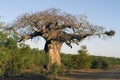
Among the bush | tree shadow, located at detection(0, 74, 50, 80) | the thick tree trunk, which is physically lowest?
tree shadow, located at detection(0, 74, 50, 80)

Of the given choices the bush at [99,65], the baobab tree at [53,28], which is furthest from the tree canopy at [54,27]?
the bush at [99,65]

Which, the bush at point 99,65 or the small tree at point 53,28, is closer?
the small tree at point 53,28

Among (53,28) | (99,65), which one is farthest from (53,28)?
(99,65)

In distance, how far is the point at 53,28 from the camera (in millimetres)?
29828

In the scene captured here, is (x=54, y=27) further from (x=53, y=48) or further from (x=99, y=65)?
(x=99, y=65)

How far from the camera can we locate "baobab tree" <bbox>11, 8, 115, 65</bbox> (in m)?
28.7

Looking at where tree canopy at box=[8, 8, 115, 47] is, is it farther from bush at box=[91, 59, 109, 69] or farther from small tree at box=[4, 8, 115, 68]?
bush at box=[91, 59, 109, 69]

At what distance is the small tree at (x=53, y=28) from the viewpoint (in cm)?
2872

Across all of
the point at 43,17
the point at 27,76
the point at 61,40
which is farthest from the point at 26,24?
the point at 27,76

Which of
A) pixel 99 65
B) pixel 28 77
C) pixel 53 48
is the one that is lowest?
pixel 28 77

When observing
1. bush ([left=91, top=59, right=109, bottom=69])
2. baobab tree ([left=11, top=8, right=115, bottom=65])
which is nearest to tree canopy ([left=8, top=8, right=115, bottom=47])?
baobab tree ([left=11, top=8, right=115, bottom=65])

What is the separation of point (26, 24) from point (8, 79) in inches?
307

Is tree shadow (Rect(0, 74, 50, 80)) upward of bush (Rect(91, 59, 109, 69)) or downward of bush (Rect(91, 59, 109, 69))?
downward

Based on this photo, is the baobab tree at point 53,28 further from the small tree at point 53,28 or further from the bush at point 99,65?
the bush at point 99,65
